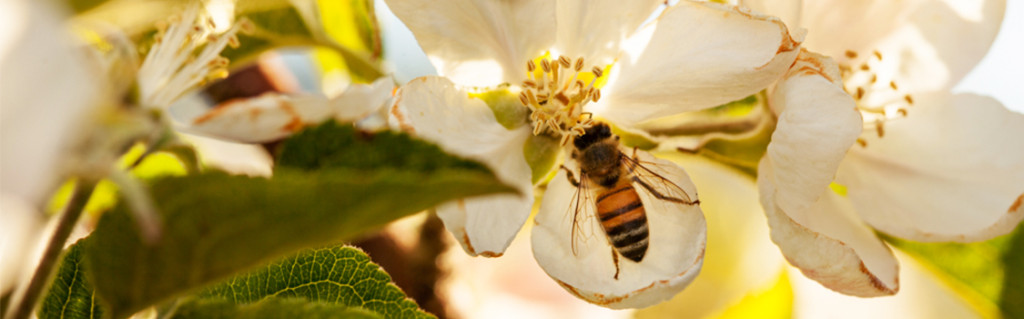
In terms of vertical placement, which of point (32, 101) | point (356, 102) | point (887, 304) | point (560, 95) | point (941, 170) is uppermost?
point (32, 101)

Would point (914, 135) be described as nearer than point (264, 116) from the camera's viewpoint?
No

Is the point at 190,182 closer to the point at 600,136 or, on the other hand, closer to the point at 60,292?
the point at 60,292

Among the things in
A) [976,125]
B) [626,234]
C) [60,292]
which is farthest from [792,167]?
[60,292]

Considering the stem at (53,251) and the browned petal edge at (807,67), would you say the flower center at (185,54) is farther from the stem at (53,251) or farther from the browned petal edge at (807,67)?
the browned petal edge at (807,67)

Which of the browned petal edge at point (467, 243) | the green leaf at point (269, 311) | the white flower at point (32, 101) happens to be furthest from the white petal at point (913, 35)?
the white flower at point (32, 101)

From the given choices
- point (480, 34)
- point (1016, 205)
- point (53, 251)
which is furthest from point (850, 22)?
point (53, 251)

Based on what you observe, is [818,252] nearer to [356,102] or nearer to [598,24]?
[598,24]

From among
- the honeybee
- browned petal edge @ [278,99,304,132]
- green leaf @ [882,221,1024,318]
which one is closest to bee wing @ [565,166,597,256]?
the honeybee
